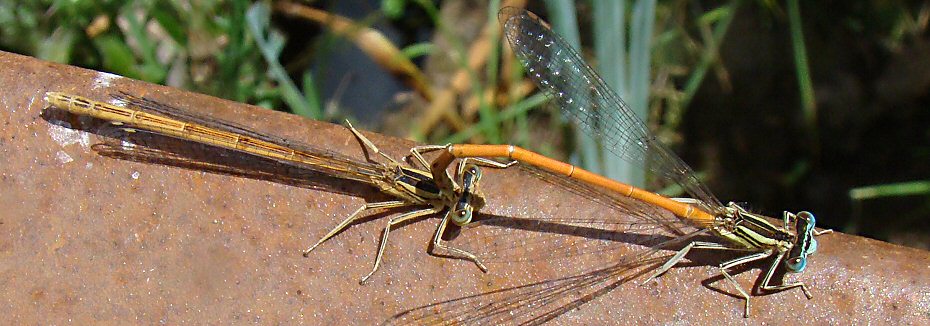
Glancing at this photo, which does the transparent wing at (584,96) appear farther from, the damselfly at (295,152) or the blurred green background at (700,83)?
the blurred green background at (700,83)

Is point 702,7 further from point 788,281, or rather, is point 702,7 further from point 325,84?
point 788,281

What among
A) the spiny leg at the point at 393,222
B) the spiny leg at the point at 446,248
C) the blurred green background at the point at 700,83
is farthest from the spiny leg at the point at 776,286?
the blurred green background at the point at 700,83

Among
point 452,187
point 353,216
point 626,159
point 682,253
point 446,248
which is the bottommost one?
point 353,216

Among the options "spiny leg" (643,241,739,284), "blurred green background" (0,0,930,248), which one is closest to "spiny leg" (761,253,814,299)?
"spiny leg" (643,241,739,284)

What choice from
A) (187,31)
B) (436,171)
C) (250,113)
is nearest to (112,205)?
(250,113)

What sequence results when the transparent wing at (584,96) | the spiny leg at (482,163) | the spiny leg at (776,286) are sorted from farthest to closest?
the transparent wing at (584,96), the spiny leg at (482,163), the spiny leg at (776,286)

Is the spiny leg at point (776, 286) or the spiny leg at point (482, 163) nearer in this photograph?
the spiny leg at point (776, 286)

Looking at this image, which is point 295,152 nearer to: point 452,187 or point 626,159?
point 452,187

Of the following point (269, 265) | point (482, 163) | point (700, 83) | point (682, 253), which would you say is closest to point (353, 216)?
point (269, 265)

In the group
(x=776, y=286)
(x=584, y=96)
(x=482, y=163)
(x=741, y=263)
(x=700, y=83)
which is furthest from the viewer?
(x=700, y=83)
